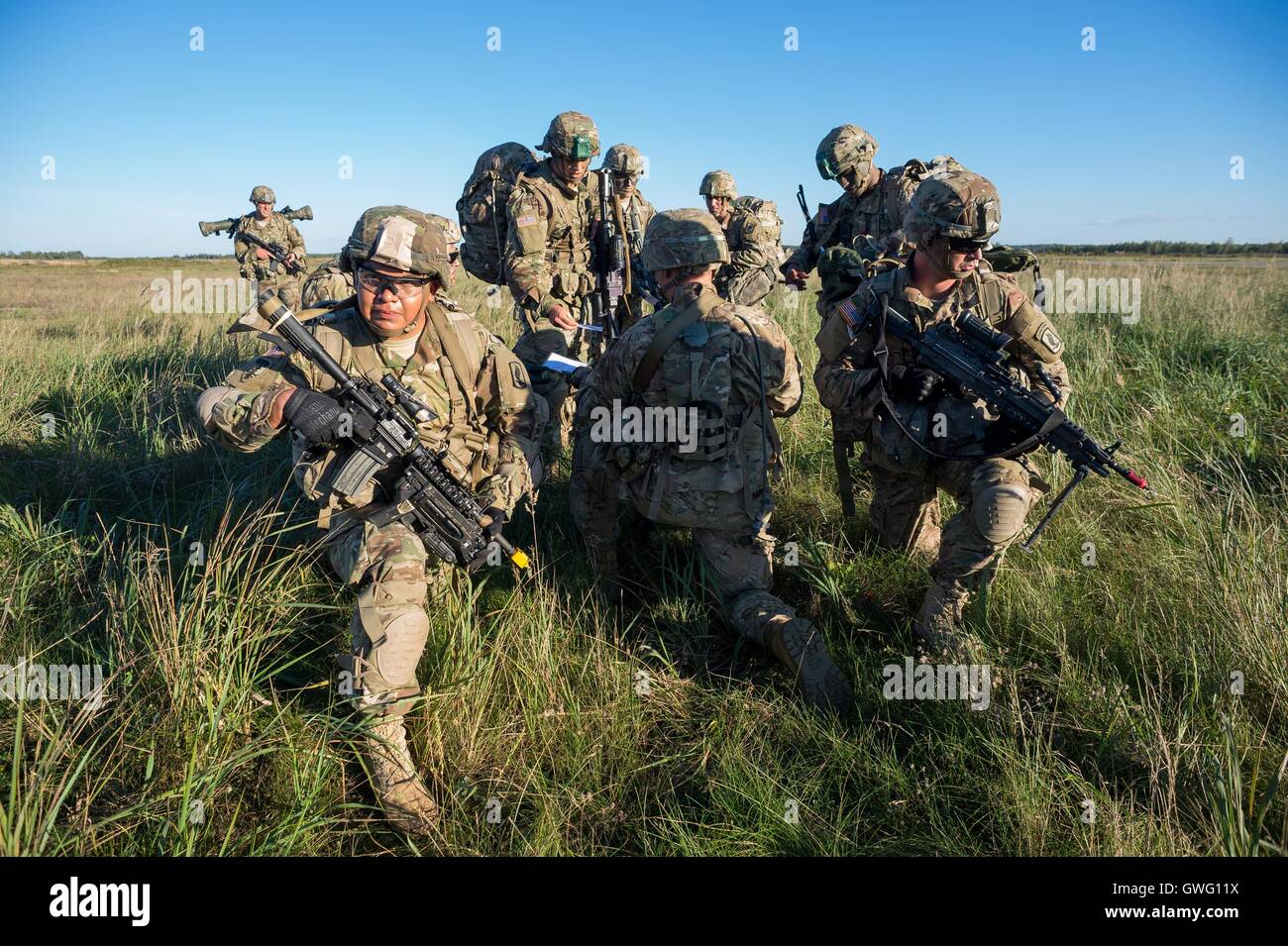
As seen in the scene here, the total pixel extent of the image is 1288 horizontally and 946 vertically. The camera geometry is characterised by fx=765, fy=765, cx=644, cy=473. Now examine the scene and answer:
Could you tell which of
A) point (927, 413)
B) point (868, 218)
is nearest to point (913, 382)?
point (927, 413)

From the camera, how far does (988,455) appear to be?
12.2 feet

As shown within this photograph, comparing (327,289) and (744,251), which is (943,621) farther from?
(327,289)

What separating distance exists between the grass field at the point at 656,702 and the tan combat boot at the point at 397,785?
8 centimetres

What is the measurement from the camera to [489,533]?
338cm

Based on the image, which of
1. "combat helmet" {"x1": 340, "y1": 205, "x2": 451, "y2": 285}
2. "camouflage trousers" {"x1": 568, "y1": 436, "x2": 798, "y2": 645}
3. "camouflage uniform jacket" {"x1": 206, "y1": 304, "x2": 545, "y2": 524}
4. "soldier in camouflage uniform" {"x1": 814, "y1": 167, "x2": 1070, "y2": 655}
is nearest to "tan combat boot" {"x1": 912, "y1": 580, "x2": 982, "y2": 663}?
"soldier in camouflage uniform" {"x1": 814, "y1": 167, "x2": 1070, "y2": 655}

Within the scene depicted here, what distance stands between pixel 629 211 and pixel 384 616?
5158mm

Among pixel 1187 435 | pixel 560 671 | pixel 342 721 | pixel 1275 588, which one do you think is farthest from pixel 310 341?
pixel 1187 435

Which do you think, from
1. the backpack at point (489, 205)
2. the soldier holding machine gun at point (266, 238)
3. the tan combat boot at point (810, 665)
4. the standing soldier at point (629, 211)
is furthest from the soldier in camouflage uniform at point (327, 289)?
the soldier holding machine gun at point (266, 238)

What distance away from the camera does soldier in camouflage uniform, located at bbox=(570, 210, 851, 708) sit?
11.8 ft

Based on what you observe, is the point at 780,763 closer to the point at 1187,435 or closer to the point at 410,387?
the point at 410,387

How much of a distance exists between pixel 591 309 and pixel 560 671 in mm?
4587

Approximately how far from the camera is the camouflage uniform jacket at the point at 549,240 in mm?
6363

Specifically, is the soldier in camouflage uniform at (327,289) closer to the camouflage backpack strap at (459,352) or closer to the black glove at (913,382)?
the camouflage backpack strap at (459,352)

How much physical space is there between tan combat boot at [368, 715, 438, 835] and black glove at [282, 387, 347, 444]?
1167 millimetres
